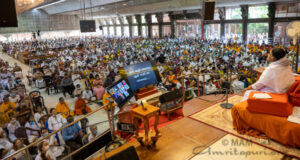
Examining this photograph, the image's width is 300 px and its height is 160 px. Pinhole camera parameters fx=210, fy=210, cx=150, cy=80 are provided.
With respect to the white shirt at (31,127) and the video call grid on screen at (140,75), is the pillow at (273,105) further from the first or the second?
the white shirt at (31,127)

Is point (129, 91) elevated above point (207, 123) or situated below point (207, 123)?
above

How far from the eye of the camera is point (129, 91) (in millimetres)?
4109

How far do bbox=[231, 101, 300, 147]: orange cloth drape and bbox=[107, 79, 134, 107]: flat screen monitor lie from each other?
192cm

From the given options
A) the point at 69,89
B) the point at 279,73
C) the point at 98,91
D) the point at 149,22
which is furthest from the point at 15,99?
the point at 149,22

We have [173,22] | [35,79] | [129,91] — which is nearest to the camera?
[129,91]

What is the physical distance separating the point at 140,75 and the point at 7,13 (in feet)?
9.75

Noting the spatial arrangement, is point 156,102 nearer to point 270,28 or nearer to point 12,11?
point 12,11

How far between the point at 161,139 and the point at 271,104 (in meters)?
1.69

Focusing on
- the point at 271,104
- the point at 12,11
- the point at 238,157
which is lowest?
the point at 238,157

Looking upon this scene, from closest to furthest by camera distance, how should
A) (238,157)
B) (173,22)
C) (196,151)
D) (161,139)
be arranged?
(238,157)
(196,151)
(161,139)
(173,22)

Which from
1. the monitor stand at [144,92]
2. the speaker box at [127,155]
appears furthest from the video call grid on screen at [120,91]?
the speaker box at [127,155]

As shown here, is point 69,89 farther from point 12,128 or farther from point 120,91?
point 120,91

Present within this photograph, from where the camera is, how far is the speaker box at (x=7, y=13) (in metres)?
4.18

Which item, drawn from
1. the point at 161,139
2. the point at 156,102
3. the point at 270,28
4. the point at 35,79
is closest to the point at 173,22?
the point at 270,28
